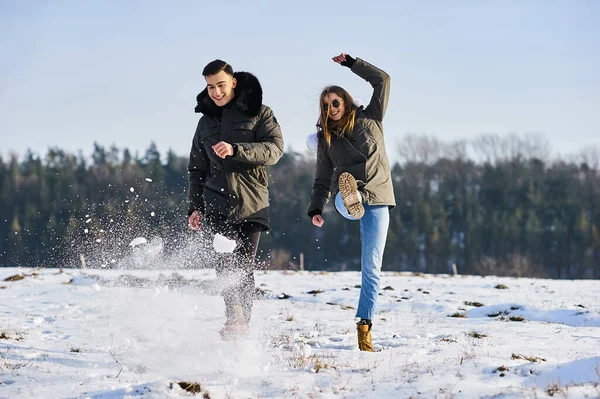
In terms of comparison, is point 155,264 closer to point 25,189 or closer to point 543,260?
point 543,260

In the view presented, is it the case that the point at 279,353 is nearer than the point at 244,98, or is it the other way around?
the point at 279,353

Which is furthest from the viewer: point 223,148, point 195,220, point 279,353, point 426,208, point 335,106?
point 426,208

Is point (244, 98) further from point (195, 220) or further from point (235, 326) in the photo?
point (235, 326)

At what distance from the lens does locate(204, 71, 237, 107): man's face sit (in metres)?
4.70

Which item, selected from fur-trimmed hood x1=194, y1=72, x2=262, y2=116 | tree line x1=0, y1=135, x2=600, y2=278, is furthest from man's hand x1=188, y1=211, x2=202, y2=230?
tree line x1=0, y1=135, x2=600, y2=278

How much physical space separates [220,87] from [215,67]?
6.3 inches

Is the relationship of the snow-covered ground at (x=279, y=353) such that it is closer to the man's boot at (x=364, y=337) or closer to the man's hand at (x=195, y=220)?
the man's boot at (x=364, y=337)

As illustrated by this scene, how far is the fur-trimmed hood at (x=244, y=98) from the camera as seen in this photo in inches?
190

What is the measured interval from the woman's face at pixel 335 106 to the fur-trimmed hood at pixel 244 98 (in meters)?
0.56

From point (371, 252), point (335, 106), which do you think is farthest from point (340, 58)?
point (371, 252)

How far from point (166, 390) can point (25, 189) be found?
276 ft

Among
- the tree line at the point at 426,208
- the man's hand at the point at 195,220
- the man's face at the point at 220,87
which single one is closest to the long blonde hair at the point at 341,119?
the man's face at the point at 220,87

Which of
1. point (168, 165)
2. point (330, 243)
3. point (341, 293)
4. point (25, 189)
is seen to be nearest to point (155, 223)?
point (341, 293)

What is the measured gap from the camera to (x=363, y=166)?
4.63m
